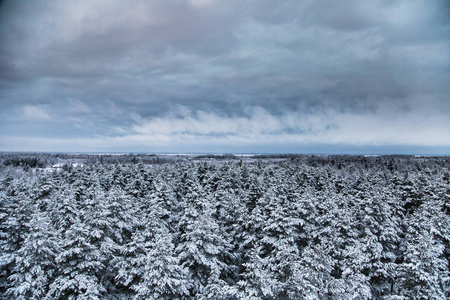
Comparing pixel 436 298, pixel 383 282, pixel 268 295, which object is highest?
pixel 268 295

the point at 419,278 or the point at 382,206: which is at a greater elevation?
the point at 382,206

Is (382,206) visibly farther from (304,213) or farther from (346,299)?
(346,299)

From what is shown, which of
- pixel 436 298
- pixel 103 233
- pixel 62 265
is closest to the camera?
Answer: pixel 436 298

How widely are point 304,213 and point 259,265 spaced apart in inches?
520

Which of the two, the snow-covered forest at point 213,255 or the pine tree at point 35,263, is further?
the pine tree at point 35,263

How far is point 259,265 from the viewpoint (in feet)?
41.5

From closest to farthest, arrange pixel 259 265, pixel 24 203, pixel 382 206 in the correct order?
pixel 259 265
pixel 24 203
pixel 382 206

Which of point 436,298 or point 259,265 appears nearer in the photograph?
point 259,265

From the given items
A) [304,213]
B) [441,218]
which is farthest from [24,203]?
[441,218]

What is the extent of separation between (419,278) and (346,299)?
5255 mm

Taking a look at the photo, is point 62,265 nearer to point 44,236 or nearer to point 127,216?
point 44,236

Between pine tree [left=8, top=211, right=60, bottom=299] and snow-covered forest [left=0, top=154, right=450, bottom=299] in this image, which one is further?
pine tree [left=8, top=211, right=60, bottom=299]

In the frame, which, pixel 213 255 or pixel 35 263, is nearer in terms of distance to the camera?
pixel 35 263

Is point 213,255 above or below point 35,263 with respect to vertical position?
below
